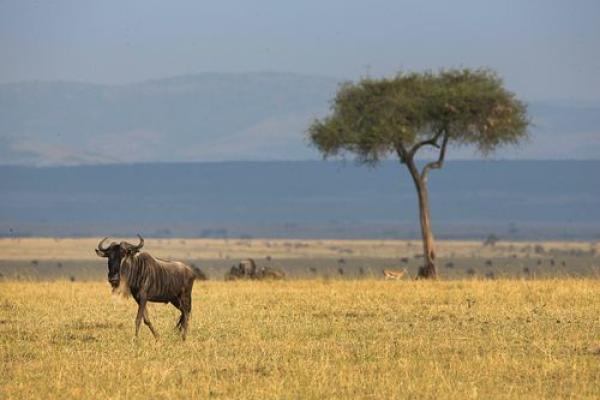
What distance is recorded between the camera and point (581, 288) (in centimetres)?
2616

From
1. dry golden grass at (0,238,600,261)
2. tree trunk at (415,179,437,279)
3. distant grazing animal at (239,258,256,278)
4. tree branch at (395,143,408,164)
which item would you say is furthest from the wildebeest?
dry golden grass at (0,238,600,261)

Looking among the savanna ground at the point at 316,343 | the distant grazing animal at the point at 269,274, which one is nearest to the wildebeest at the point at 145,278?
the savanna ground at the point at 316,343

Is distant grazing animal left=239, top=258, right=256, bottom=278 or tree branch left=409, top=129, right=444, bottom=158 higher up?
tree branch left=409, top=129, right=444, bottom=158

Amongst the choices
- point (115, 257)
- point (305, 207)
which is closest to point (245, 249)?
point (115, 257)

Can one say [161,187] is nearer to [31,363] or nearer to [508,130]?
[508,130]

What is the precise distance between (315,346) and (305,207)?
158 metres

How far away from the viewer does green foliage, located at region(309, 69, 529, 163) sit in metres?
37.9

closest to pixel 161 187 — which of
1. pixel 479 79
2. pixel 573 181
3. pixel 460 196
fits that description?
pixel 460 196

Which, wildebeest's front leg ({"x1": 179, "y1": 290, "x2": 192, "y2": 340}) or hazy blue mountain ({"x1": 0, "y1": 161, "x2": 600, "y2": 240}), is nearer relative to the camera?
wildebeest's front leg ({"x1": 179, "y1": 290, "x2": 192, "y2": 340})

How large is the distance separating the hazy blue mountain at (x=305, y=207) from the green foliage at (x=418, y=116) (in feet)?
272

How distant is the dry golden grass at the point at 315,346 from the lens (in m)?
14.7

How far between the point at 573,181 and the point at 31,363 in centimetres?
18081

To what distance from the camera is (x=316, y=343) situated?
18000 mm

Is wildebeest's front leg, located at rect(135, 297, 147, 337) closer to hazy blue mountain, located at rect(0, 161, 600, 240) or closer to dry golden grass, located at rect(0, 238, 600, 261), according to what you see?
dry golden grass, located at rect(0, 238, 600, 261)
